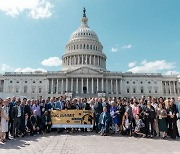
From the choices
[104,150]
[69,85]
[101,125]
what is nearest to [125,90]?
[69,85]

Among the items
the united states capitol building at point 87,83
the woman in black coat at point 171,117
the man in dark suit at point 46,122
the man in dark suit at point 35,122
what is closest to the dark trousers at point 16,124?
the man in dark suit at point 35,122

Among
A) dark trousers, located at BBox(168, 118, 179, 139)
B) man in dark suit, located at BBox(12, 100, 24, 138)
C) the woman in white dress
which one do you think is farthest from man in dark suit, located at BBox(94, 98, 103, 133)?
the woman in white dress

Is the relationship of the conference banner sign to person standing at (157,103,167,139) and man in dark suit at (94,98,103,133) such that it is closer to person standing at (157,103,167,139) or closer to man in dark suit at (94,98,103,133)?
man in dark suit at (94,98,103,133)

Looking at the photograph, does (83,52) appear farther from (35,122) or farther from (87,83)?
(35,122)

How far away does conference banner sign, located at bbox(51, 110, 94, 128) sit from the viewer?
15227 mm

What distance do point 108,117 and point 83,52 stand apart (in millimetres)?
75088

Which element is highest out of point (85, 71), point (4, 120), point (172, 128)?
point (85, 71)

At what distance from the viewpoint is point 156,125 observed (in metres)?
14.1

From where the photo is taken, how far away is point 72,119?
1527 cm

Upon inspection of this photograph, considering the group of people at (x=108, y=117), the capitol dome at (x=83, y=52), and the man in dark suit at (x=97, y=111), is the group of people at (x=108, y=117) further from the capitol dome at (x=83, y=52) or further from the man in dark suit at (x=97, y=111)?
the capitol dome at (x=83, y=52)

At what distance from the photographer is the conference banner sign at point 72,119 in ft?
50.0

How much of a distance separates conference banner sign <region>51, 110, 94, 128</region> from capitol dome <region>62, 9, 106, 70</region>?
7053 centimetres

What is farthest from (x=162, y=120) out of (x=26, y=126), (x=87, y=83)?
(x=87, y=83)

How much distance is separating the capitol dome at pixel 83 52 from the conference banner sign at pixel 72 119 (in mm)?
70531
